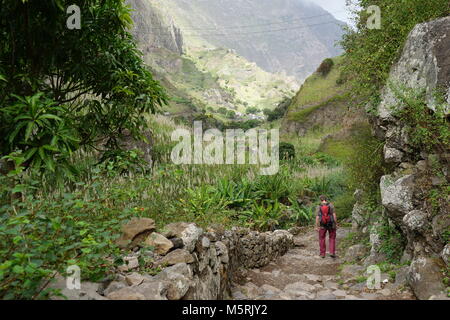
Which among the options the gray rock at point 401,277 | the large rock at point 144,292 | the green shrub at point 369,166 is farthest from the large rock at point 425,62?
the large rock at point 144,292

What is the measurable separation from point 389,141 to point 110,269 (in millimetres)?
4588

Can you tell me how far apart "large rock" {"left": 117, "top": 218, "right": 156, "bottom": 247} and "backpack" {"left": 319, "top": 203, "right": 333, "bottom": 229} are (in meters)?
4.25

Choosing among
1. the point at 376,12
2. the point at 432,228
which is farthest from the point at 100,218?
the point at 376,12

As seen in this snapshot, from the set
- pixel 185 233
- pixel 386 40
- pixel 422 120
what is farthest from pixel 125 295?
pixel 386 40

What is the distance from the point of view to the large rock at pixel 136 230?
355 cm

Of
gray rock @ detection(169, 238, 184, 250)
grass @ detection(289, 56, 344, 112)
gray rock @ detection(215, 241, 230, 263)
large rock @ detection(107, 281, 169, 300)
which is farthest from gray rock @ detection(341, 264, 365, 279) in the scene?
grass @ detection(289, 56, 344, 112)

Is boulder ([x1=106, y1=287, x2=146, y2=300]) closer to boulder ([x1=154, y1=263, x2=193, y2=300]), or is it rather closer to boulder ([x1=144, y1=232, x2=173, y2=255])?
boulder ([x1=154, y1=263, x2=193, y2=300])

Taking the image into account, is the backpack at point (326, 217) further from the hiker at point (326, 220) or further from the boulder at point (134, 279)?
the boulder at point (134, 279)

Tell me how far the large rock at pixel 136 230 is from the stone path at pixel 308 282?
191 centimetres

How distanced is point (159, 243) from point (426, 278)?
3.02 meters

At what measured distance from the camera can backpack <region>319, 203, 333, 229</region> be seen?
22.0 ft

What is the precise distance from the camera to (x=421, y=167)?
446cm

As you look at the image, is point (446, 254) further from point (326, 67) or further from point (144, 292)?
point (326, 67)

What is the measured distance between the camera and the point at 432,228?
156 inches
